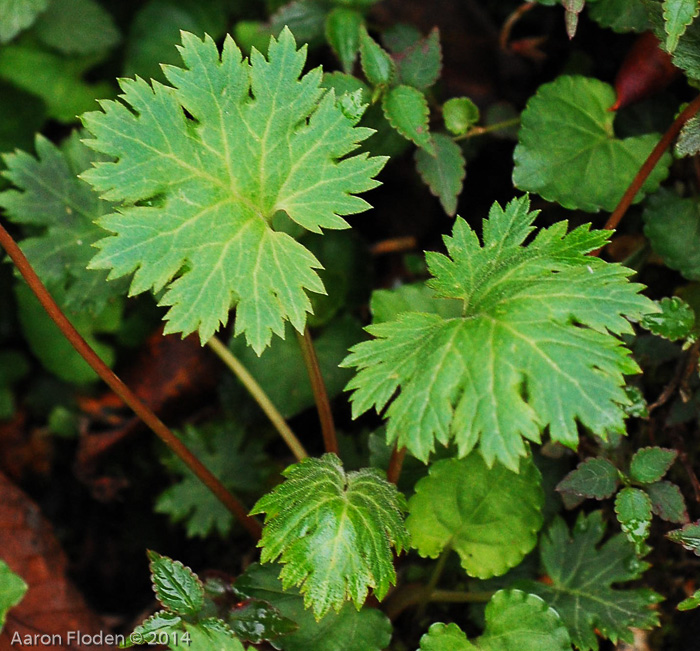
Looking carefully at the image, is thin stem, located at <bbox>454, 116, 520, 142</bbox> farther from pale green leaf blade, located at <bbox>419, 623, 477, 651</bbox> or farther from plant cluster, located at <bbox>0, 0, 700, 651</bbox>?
pale green leaf blade, located at <bbox>419, 623, 477, 651</bbox>

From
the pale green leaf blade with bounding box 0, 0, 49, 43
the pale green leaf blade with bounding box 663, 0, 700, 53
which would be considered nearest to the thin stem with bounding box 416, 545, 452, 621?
the pale green leaf blade with bounding box 663, 0, 700, 53

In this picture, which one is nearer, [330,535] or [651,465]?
[330,535]

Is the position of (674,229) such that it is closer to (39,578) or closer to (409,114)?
(409,114)

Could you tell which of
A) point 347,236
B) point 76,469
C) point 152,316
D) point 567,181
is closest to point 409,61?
point 567,181

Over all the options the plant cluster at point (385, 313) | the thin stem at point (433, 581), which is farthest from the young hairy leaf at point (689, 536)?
the thin stem at point (433, 581)

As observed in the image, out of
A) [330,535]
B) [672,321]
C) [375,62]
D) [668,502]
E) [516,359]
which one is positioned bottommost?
[668,502]

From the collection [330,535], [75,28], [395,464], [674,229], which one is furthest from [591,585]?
[75,28]
